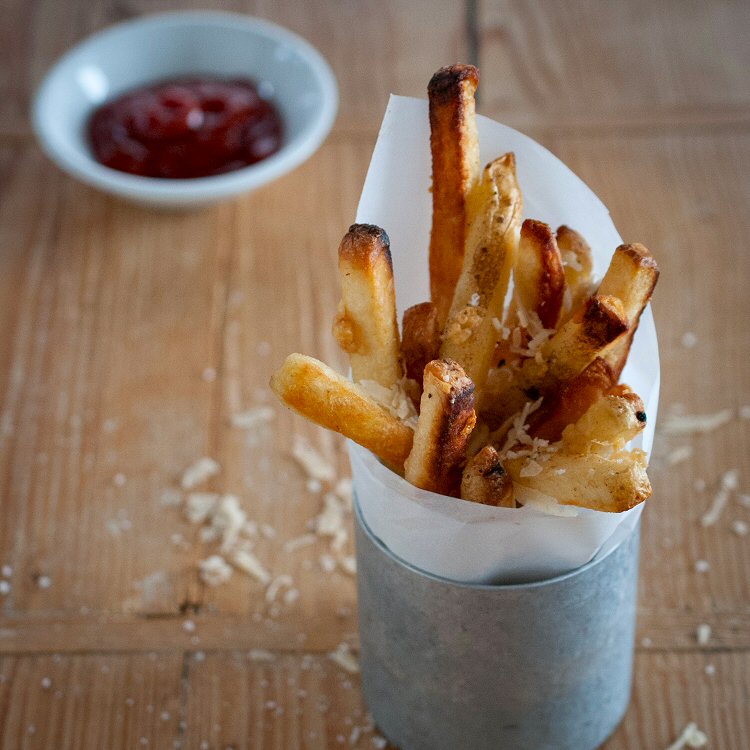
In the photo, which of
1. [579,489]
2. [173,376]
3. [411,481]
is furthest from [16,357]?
[579,489]

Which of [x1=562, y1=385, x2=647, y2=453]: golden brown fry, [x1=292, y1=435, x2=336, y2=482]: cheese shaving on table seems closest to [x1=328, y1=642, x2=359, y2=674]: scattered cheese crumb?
[x1=292, y1=435, x2=336, y2=482]: cheese shaving on table

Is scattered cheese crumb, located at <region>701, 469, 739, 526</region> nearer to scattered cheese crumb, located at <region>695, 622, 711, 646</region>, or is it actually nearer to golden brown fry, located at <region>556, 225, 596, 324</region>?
scattered cheese crumb, located at <region>695, 622, 711, 646</region>

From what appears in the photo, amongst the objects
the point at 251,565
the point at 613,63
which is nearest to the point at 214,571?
the point at 251,565

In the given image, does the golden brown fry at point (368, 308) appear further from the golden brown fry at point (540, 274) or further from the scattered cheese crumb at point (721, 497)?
the scattered cheese crumb at point (721, 497)

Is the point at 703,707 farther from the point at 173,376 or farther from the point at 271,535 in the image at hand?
the point at 173,376

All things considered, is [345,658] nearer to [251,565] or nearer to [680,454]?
[251,565]

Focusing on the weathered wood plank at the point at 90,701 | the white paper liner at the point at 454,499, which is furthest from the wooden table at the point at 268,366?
the white paper liner at the point at 454,499
